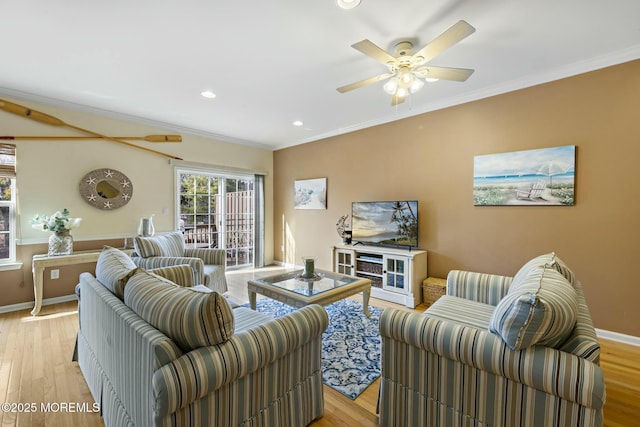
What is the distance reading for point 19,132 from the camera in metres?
3.34

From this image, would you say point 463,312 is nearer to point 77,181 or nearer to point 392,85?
point 392,85

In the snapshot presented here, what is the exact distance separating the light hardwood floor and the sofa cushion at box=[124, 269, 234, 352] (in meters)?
0.98

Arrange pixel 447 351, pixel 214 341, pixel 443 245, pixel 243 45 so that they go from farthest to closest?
pixel 443 245 < pixel 243 45 < pixel 447 351 < pixel 214 341

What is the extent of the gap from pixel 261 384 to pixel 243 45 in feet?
8.08

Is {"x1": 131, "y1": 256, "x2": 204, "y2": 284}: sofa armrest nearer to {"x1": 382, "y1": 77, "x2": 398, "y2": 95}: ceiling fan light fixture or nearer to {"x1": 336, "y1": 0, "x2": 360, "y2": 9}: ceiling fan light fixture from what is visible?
{"x1": 382, "y1": 77, "x2": 398, "y2": 95}: ceiling fan light fixture

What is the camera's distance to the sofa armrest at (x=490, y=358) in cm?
105

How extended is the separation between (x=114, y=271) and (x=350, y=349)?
6.23 feet

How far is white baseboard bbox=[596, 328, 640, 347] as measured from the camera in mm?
2521

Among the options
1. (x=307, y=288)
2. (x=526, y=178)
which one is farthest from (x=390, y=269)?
(x=526, y=178)

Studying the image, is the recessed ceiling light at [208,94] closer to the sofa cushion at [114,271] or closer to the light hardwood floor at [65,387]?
the sofa cushion at [114,271]

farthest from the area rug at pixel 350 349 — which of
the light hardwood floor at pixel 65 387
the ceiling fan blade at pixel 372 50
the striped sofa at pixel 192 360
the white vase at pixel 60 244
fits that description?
the white vase at pixel 60 244

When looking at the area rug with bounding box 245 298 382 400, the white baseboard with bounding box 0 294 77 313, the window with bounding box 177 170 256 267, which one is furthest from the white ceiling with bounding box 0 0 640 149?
the white baseboard with bounding box 0 294 77 313

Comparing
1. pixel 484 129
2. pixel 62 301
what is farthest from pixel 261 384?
pixel 62 301

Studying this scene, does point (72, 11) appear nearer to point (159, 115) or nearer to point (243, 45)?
point (243, 45)
